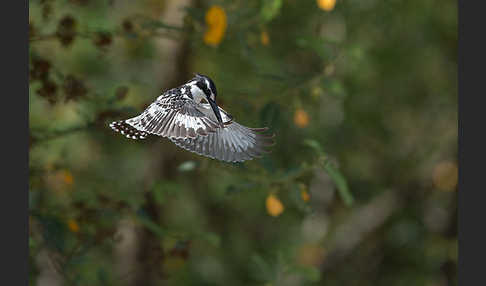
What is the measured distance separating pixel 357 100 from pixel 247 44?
153cm

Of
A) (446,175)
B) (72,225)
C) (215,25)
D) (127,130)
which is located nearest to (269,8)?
(215,25)

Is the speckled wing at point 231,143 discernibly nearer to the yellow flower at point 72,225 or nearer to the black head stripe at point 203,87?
the black head stripe at point 203,87

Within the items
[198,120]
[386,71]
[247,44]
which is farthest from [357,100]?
[198,120]

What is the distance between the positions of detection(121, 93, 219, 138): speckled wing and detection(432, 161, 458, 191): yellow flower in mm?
3092

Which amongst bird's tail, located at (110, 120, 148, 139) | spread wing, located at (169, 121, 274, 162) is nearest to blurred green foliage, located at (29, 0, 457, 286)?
spread wing, located at (169, 121, 274, 162)

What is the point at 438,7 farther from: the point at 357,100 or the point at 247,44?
the point at 247,44

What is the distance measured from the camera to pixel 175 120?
3.15 ft

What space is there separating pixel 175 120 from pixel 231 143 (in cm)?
14

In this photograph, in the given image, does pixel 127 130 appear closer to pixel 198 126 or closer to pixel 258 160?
pixel 198 126

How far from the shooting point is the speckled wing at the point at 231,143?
1014 millimetres

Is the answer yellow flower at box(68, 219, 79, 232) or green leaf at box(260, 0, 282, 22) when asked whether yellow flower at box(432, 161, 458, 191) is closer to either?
green leaf at box(260, 0, 282, 22)

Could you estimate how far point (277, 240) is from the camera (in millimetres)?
3564

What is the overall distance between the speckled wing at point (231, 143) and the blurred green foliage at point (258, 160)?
462mm

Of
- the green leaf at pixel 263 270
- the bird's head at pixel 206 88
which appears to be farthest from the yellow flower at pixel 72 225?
Result: the bird's head at pixel 206 88
